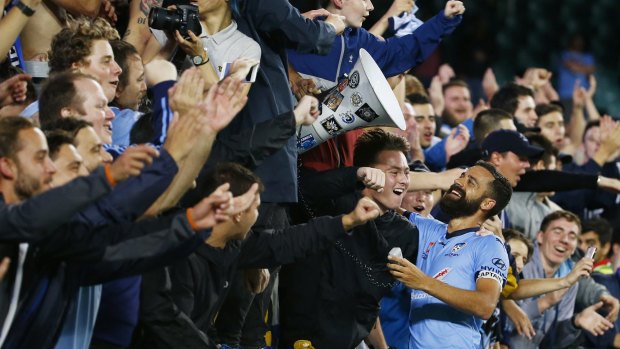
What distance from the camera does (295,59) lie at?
6398 mm

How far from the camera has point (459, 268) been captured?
231 inches

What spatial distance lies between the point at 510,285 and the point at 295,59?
1.64 metres

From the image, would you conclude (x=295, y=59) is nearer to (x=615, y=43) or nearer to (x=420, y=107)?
(x=420, y=107)

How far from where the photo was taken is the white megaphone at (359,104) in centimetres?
559

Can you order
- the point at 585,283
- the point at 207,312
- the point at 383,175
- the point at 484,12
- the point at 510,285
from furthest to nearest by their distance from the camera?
the point at 484,12 < the point at 585,283 < the point at 510,285 < the point at 383,175 < the point at 207,312

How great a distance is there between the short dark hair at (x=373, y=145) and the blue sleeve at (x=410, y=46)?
46cm

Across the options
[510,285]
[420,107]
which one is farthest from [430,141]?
[510,285]

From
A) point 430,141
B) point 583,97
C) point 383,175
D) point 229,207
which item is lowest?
point 583,97

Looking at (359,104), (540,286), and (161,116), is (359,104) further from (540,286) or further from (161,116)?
(540,286)

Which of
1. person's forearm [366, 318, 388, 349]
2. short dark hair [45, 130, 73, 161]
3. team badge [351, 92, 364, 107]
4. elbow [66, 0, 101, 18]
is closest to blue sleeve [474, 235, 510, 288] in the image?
person's forearm [366, 318, 388, 349]

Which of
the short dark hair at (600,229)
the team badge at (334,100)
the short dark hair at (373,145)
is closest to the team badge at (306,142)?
the team badge at (334,100)

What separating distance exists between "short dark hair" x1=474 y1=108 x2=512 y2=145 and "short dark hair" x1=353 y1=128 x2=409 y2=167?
2.06m

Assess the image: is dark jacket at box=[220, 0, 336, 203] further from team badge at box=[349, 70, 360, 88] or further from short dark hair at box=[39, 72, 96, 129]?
short dark hair at box=[39, 72, 96, 129]

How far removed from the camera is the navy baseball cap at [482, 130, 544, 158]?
7.48 metres
